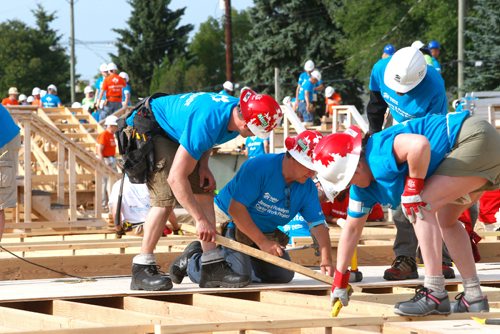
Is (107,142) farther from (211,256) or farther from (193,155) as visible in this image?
(193,155)

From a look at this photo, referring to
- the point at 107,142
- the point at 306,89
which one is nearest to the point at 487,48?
the point at 306,89

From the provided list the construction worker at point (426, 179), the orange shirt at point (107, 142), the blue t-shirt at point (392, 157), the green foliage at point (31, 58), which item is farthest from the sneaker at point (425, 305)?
the green foliage at point (31, 58)

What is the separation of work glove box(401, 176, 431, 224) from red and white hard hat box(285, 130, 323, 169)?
4.79ft

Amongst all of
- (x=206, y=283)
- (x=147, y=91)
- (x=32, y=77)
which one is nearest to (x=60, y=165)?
(x=206, y=283)

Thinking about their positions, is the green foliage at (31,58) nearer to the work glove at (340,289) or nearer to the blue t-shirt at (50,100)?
the blue t-shirt at (50,100)

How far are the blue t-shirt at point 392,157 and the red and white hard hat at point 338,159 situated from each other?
4.0 inches

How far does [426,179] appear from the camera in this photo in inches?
223

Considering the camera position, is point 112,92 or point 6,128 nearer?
point 6,128

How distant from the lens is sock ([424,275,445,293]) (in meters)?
5.44

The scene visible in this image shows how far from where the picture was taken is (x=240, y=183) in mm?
7113

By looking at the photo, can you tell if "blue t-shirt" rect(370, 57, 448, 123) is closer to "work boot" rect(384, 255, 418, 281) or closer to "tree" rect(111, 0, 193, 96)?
"work boot" rect(384, 255, 418, 281)

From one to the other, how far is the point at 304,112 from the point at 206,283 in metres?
16.8

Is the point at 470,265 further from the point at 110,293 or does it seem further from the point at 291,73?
the point at 291,73

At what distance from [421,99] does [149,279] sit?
7.16ft
